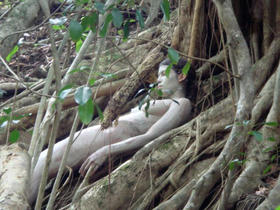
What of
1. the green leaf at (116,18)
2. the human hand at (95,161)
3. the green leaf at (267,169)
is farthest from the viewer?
the human hand at (95,161)

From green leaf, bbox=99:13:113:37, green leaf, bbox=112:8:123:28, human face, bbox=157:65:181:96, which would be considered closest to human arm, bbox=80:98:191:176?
human face, bbox=157:65:181:96

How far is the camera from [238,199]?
2.89 m

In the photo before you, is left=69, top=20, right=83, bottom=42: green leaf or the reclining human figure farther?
the reclining human figure

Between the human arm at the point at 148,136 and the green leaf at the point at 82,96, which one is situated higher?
the green leaf at the point at 82,96

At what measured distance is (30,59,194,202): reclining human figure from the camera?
13.0ft

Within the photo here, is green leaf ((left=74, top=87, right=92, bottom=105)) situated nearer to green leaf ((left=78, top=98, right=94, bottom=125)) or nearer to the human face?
green leaf ((left=78, top=98, right=94, bottom=125))

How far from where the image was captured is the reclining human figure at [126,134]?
397 cm

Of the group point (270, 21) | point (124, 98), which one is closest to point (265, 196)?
point (270, 21)

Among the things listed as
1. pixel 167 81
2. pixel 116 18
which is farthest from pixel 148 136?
pixel 116 18

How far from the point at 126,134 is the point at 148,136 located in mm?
394

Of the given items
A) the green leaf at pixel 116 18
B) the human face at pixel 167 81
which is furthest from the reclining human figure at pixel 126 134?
the green leaf at pixel 116 18

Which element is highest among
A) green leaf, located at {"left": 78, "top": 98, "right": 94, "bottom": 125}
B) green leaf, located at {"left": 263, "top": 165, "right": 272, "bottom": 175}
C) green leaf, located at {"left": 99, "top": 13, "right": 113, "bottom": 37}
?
green leaf, located at {"left": 99, "top": 13, "right": 113, "bottom": 37}

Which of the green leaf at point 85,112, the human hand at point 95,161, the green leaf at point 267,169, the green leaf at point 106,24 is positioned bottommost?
the human hand at point 95,161

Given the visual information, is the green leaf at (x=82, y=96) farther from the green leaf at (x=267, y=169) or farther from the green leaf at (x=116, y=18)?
the green leaf at (x=267, y=169)
